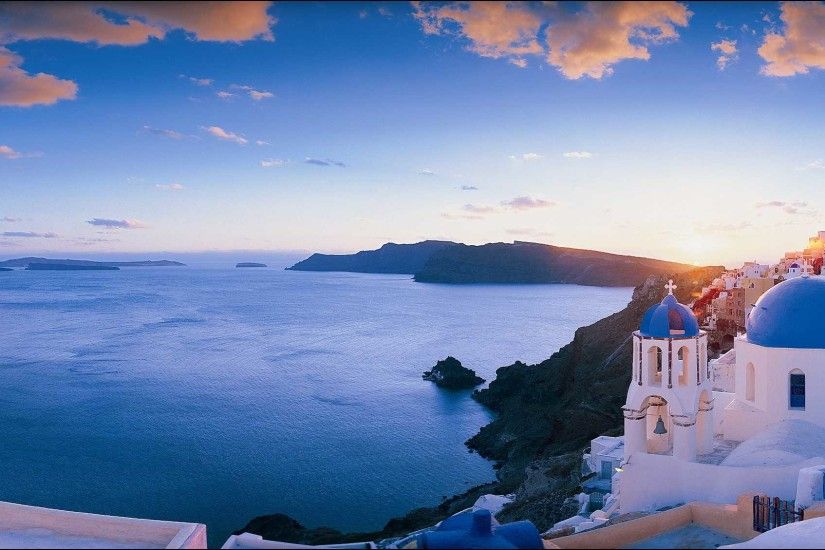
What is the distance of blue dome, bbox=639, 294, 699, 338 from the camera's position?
39.9ft

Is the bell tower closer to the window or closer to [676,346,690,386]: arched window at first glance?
[676,346,690,386]: arched window

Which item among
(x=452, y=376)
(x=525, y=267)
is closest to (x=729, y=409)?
(x=452, y=376)

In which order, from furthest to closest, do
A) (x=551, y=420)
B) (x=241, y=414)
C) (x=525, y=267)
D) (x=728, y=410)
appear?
(x=525, y=267) → (x=241, y=414) → (x=551, y=420) → (x=728, y=410)

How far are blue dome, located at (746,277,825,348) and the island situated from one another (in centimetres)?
3139

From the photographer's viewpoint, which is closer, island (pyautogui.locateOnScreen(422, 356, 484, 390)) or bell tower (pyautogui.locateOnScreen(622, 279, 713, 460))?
bell tower (pyautogui.locateOnScreen(622, 279, 713, 460))

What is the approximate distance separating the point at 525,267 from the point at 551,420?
127713 mm

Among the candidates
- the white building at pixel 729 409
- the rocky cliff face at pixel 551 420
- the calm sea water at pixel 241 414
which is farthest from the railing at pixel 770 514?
the calm sea water at pixel 241 414

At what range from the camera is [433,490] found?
26.4 metres

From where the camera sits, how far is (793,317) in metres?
13.0

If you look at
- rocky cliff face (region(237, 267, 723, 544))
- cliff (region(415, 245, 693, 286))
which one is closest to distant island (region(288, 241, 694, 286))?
cliff (region(415, 245, 693, 286))

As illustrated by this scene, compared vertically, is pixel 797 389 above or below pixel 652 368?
below

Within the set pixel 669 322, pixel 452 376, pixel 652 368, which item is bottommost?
pixel 452 376

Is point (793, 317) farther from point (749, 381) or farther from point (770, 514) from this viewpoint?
point (770, 514)

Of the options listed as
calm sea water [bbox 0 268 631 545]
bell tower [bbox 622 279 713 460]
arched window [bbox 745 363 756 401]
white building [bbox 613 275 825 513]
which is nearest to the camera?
white building [bbox 613 275 825 513]
